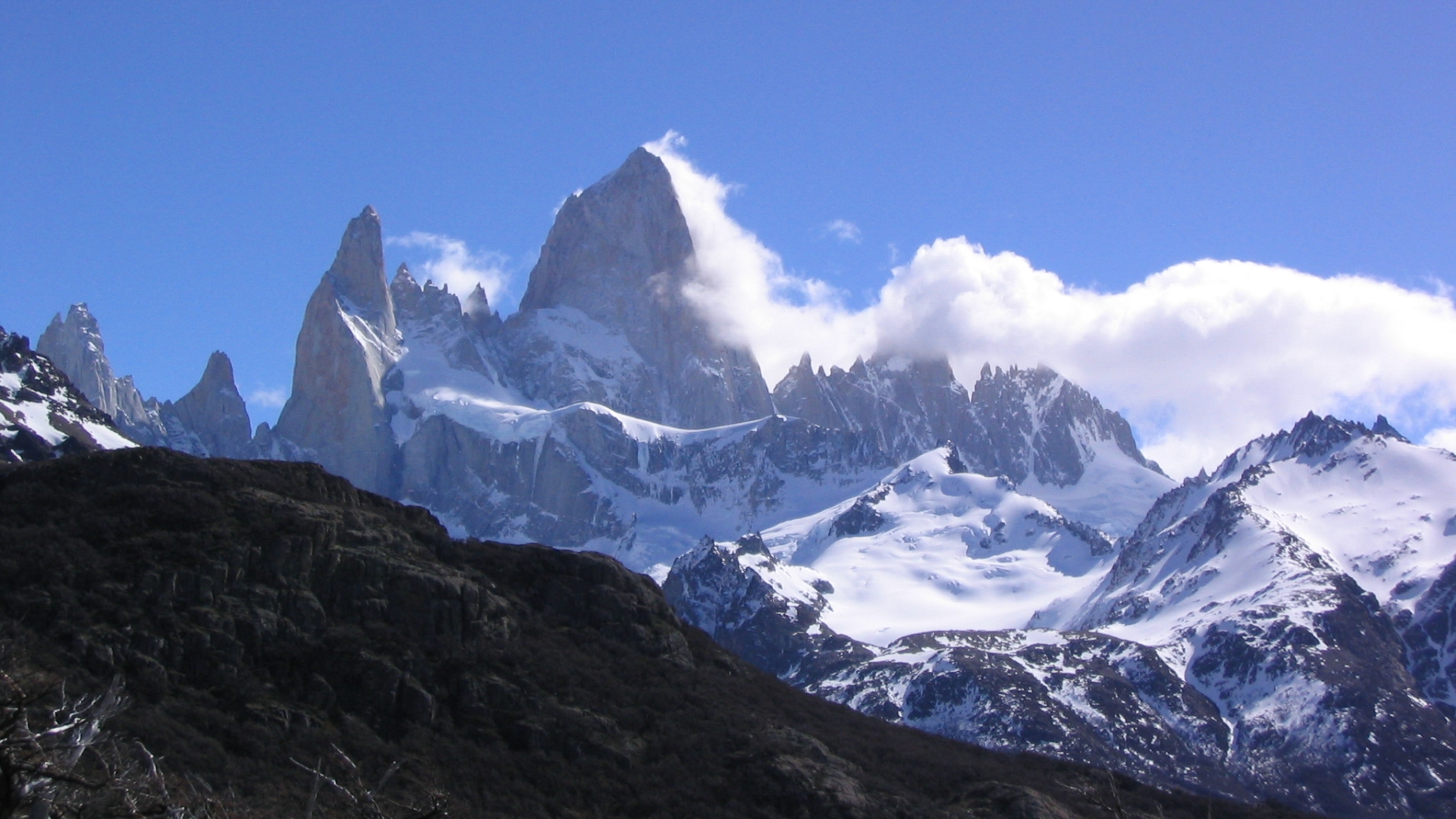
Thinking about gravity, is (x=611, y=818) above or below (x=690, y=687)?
below

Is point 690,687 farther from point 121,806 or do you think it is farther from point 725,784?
point 121,806

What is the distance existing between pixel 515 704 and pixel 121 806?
49466mm

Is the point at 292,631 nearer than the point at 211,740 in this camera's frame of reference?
No

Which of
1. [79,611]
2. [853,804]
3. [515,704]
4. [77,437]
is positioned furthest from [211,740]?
[77,437]

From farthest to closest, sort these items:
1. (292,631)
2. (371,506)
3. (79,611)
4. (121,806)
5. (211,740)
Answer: (371,506), (292,631), (79,611), (211,740), (121,806)

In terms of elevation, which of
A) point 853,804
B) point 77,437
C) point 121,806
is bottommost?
point 121,806

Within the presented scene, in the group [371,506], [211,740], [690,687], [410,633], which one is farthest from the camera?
[371,506]

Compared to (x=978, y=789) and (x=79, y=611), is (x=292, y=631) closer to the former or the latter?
(x=79, y=611)

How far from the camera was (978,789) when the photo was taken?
8050cm

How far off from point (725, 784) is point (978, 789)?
53.3 ft

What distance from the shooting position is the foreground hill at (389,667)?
63.5 m

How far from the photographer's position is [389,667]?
70.9 metres

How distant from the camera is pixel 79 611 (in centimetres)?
6494

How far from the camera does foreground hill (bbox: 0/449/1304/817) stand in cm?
6350
